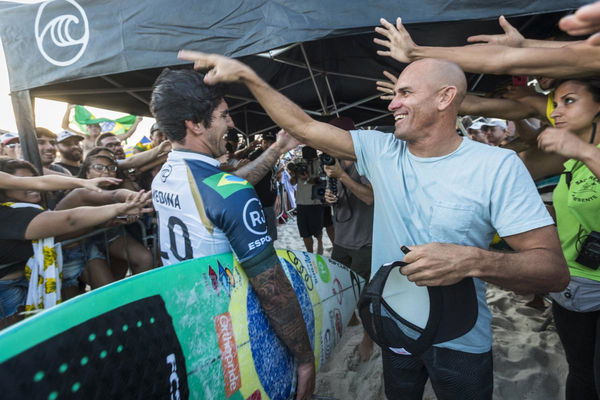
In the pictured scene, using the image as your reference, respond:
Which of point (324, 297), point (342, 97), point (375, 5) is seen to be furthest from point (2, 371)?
point (342, 97)

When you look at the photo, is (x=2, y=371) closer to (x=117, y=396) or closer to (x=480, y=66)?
(x=117, y=396)

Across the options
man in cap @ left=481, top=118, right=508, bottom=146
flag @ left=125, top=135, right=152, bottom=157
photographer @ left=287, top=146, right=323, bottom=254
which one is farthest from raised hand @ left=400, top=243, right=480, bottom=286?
flag @ left=125, top=135, right=152, bottom=157

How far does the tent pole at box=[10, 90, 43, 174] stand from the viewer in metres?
3.23

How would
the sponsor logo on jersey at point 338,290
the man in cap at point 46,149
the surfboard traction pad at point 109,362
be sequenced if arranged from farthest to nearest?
1. the man in cap at point 46,149
2. the sponsor logo on jersey at point 338,290
3. the surfboard traction pad at point 109,362

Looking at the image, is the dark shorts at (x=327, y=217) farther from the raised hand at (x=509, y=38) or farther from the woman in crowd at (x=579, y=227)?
the raised hand at (x=509, y=38)

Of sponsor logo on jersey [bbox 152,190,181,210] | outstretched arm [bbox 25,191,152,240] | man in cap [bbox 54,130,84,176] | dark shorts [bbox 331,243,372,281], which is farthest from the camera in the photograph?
man in cap [bbox 54,130,84,176]

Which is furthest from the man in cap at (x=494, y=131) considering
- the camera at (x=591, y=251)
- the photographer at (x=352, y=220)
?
the camera at (x=591, y=251)

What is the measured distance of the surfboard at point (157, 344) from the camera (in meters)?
0.89

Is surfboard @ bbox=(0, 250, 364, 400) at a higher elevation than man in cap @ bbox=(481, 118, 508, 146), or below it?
below

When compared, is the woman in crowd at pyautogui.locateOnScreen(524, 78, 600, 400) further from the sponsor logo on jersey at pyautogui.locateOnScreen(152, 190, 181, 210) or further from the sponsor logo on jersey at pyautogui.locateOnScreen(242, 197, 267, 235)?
the sponsor logo on jersey at pyautogui.locateOnScreen(152, 190, 181, 210)

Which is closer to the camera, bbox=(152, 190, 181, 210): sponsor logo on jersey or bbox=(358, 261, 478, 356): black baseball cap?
bbox=(358, 261, 478, 356): black baseball cap

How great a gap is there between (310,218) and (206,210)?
4.22 meters

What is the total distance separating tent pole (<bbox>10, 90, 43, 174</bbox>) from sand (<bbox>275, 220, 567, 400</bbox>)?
11.7 feet

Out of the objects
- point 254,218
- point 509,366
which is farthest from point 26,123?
point 509,366
